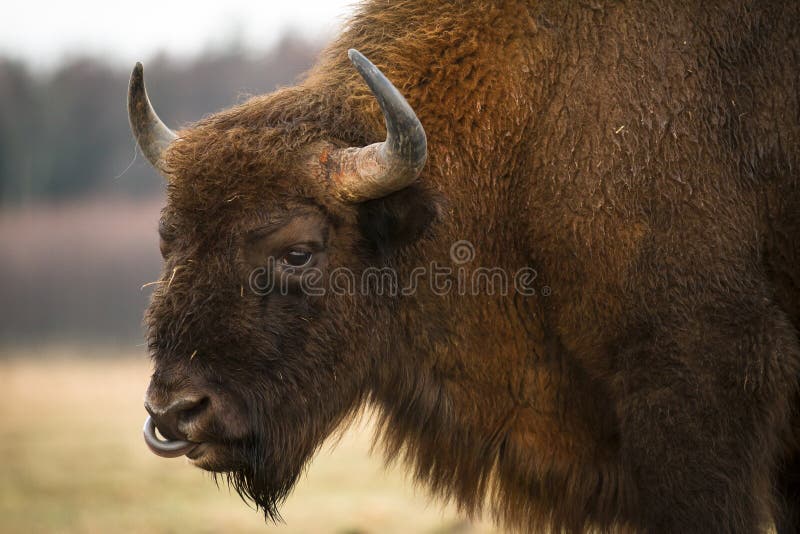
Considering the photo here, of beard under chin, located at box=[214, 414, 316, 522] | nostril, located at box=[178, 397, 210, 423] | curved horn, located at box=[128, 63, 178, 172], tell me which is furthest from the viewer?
curved horn, located at box=[128, 63, 178, 172]

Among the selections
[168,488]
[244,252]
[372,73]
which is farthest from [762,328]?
[168,488]

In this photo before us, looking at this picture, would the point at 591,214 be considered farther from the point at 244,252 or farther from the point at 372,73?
the point at 244,252

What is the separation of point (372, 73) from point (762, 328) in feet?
6.80

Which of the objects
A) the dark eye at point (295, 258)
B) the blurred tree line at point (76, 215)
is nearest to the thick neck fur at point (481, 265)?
the dark eye at point (295, 258)

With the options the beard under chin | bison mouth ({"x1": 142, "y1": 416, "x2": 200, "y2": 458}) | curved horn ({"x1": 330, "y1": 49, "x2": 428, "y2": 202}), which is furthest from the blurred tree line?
curved horn ({"x1": 330, "y1": 49, "x2": 428, "y2": 202})

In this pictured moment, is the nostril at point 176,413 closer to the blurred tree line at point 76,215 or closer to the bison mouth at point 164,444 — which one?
the bison mouth at point 164,444

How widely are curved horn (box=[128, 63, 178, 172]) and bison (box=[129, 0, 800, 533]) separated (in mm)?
106

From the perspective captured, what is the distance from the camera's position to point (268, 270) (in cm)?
405

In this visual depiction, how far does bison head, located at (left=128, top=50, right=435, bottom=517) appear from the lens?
13.0 ft

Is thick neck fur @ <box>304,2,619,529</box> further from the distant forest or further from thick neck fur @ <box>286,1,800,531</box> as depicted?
the distant forest

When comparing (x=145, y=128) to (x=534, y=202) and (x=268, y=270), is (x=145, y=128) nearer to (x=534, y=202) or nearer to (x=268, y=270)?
(x=268, y=270)

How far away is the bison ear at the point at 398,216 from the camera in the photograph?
416 centimetres

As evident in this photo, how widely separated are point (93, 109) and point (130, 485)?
17.1m

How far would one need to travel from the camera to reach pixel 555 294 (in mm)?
4223
